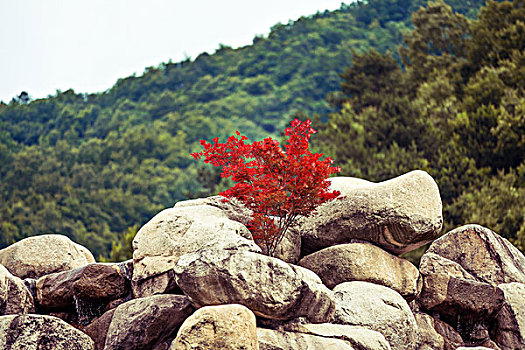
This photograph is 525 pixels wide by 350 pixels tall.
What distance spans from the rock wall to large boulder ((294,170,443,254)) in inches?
0.7

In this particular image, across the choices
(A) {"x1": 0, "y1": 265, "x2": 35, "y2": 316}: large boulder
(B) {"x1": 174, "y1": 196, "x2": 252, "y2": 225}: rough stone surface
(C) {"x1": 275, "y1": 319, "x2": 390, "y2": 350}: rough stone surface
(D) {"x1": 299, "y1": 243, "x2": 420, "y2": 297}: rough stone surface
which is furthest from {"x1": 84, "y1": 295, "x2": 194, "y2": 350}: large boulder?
(D) {"x1": 299, "y1": 243, "x2": 420, "y2": 297}: rough stone surface

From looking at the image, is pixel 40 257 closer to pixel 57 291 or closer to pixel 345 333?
pixel 57 291

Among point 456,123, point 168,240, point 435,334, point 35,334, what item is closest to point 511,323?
point 435,334

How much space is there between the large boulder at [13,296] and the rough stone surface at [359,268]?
13.9 ft

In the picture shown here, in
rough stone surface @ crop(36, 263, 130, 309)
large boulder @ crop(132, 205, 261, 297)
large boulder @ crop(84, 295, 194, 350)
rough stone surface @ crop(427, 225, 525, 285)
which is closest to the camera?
large boulder @ crop(84, 295, 194, 350)

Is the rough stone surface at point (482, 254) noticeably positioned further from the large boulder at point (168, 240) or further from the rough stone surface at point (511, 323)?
the large boulder at point (168, 240)

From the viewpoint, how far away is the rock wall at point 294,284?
8.27m

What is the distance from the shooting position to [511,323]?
10109 millimetres

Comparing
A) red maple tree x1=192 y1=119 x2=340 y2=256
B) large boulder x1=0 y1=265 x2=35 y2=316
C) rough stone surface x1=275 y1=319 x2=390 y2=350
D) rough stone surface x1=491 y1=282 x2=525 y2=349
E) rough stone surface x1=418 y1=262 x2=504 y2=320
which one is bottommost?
rough stone surface x1=491 y1=282 x2=525 y2=349

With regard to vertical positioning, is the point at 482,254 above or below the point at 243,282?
below

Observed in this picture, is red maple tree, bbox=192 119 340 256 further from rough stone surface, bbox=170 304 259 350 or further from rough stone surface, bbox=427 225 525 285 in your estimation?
rough stone surface, bbox=427 225 525 285

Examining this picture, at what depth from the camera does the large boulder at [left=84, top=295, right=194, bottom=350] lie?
8.79 m

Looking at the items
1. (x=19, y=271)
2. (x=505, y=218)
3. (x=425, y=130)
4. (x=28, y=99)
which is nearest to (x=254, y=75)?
(x=28, y=99)

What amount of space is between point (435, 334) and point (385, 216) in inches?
78.0
